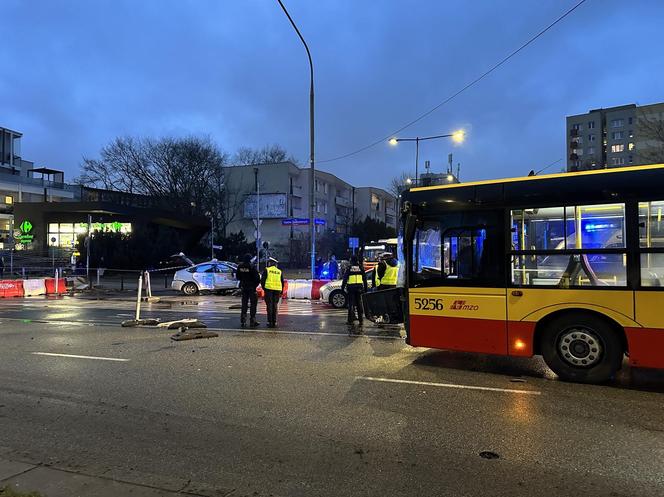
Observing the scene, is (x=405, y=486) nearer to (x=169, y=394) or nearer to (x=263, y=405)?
(x=263, y=405)

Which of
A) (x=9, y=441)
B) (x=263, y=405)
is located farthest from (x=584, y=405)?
(x=9, y=441)

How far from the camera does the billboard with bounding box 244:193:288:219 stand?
64.2m

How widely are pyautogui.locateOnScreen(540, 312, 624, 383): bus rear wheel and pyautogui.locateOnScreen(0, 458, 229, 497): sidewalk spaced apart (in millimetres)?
4999

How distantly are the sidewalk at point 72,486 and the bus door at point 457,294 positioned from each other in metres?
4.67

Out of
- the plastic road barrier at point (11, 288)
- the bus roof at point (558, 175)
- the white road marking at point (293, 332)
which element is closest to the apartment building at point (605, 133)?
the plastic road barrier at point (11, 288)

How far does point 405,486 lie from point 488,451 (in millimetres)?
1078

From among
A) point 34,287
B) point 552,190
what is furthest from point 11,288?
point 552,190

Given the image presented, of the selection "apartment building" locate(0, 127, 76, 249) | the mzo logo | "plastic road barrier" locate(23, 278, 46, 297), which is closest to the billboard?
"apartment building" locate(0, 127, 76, 249)

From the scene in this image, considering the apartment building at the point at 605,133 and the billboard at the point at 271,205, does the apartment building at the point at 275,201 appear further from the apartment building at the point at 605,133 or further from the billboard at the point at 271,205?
the apartment building at the point at 605,133

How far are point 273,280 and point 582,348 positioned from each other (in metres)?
7.47

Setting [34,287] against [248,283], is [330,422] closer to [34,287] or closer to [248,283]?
[248,283]

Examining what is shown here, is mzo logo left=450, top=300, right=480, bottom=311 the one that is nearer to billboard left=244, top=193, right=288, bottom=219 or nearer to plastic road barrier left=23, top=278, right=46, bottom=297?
plastic road barrier left=23, top=278, right=46, bottom=297

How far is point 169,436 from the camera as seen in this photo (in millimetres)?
4984

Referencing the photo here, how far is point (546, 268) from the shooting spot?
23.0 feet
